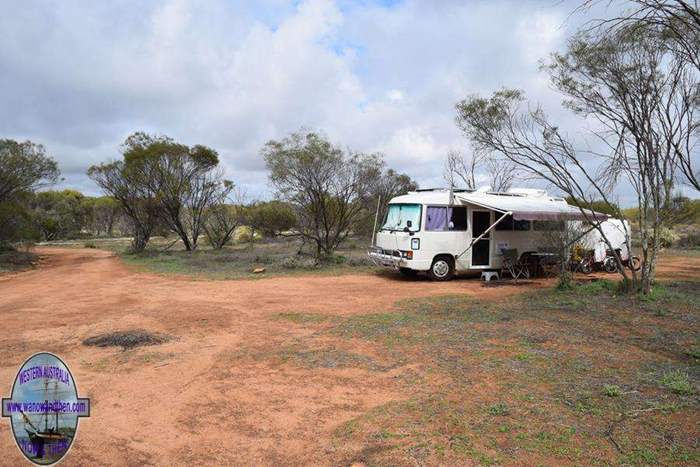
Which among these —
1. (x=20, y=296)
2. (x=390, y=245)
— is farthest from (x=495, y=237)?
(x=20, y=296)

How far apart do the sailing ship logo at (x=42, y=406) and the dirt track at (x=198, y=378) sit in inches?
36.8

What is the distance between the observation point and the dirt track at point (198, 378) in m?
3.66

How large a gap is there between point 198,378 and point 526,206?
1089 cm

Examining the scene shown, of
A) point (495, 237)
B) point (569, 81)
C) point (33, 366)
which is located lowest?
point (33, 366)

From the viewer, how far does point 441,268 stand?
527 inches

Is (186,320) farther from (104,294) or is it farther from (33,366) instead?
(33,366)

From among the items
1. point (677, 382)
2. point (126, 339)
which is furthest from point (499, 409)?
point (126, 339)

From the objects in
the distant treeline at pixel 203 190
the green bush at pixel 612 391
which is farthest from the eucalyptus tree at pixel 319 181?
the green bush at pixel 612 391

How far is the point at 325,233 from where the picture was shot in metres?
18.5

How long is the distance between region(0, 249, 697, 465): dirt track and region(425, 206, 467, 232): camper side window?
2.65 metres

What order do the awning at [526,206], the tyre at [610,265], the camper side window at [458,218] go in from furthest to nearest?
1. the tyre at [610,265]
2. the camper side window at [458,218]
3. the awning at [526,206]

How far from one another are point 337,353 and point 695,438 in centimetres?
376

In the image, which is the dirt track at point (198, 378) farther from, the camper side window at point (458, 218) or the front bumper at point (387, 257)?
the camper side window at point (458, 218)

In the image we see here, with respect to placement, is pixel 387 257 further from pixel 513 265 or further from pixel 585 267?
pixel 585 267
